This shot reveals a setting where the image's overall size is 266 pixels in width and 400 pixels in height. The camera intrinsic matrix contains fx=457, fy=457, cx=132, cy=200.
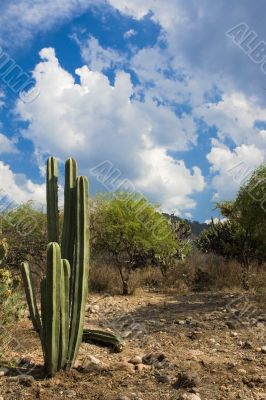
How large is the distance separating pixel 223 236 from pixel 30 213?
9735 millimetres

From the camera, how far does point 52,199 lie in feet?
20.1

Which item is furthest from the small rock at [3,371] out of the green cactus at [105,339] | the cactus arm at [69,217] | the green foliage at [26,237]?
the green foliage at [26,237]

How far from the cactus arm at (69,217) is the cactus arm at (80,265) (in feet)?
0.43

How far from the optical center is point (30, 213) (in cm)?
1631

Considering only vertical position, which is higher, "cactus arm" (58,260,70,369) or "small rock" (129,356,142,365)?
"cactus arm" (58,260,70,369)

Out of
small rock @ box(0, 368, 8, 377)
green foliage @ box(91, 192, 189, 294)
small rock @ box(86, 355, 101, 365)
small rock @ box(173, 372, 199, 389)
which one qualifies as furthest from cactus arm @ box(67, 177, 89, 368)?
green foliage @ box(91, 192, 189, 294)

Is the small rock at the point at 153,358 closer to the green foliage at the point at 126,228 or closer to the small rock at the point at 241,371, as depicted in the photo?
the small rock at the point at 241,371

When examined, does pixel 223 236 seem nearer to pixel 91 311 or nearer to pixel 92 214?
pixel 92 214

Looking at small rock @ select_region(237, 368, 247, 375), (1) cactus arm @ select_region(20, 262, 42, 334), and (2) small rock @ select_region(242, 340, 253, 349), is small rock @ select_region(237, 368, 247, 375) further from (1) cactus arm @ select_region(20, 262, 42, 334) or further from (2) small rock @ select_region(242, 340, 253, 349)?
(1) cactus arm @ select_region(20, 262, 42, 334)

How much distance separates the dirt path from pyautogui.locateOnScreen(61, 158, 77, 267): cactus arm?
146cm

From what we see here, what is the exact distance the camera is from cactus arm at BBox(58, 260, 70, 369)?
544 centimetres

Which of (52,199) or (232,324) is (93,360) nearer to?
(52,199)

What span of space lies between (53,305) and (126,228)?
990 cm

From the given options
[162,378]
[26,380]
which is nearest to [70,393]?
[26,380]
